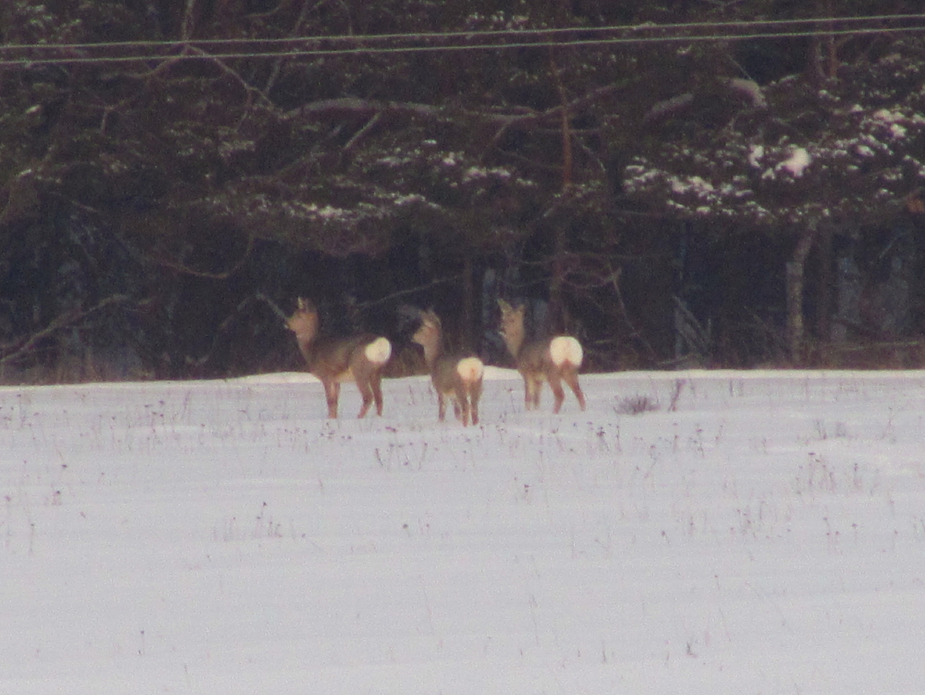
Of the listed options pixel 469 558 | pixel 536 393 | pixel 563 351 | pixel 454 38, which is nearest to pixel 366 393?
pixel 536 393

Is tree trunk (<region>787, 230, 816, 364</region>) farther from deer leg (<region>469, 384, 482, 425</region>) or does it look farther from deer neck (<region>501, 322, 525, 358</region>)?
deer leg (<region>469, 384, 482, 425</region>)

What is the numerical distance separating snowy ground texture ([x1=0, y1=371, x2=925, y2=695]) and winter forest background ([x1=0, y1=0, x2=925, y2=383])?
11.5m

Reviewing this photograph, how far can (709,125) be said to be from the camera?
27.7 m

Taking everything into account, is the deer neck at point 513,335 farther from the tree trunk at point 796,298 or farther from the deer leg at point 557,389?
the tree trunk at point 796,298

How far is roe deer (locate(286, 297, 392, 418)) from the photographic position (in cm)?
1681

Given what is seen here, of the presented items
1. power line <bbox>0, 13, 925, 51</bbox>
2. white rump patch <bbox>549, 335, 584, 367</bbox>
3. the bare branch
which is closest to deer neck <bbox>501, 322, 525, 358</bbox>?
white rump patch <bbox>549, 335, 584, 367</bbox>

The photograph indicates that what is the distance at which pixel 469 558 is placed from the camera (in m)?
7.96

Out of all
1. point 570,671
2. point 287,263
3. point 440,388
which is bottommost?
point 570,671

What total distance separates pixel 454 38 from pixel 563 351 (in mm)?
11162

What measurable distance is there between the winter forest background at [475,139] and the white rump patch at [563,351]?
9.20 meters

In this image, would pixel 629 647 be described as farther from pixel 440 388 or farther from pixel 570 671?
pixel 440 388

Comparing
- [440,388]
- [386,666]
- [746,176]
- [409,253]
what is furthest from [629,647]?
[409,253]

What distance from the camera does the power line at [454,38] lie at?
2550 cm

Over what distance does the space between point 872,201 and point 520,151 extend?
6.40 meters
